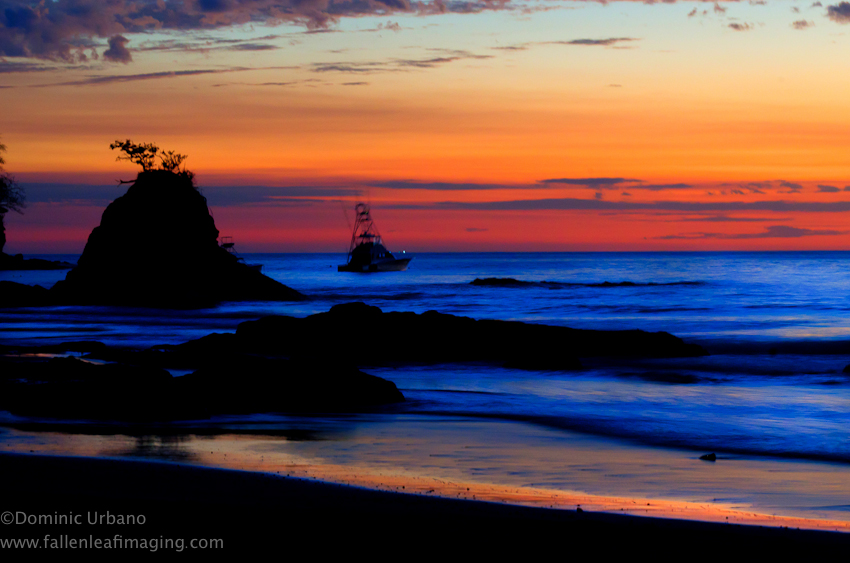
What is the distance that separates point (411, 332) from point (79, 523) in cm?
1566

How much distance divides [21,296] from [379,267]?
7156 cm

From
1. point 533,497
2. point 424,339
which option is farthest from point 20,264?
point 533,497

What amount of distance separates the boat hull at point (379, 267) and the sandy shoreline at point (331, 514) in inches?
4006

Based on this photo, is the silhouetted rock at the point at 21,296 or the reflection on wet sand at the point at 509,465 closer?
the reflection on wet sand at the point at 509,465

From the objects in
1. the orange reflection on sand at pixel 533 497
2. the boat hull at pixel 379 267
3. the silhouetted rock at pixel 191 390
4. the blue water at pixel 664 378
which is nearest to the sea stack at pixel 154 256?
the blue water at pixel 664 378

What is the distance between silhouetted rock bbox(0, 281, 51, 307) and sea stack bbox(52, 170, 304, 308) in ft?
2.92

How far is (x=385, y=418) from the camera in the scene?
37.6 feet

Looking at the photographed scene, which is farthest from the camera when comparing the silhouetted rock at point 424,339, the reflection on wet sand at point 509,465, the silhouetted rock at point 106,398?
the silhouetted rock at point 424,339

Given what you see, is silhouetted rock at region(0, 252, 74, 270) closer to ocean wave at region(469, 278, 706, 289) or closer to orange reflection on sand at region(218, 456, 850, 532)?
ocean wave at region(469, 278, 706, 289)

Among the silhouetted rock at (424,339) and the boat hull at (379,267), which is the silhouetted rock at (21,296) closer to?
the silhouetted rock at (424,339)

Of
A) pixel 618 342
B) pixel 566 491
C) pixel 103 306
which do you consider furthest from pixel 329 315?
pixel 103 306

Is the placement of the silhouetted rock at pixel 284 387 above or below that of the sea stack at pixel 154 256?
above

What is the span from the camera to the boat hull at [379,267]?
108812mm

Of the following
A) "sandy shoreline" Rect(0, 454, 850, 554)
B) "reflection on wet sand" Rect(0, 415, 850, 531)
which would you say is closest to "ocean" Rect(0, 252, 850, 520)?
"reflection on wet sand" Rect(0, 415, 850, 531)
